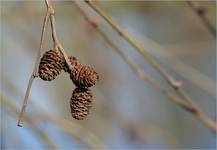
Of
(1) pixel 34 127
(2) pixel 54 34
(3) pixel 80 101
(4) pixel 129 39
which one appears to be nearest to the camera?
(2) pixel 54 34

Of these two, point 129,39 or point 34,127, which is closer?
point 129,39

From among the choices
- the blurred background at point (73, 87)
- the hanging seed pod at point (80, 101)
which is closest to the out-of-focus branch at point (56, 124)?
the blurred background at point (73, 87)

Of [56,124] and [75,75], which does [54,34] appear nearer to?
[75,75]

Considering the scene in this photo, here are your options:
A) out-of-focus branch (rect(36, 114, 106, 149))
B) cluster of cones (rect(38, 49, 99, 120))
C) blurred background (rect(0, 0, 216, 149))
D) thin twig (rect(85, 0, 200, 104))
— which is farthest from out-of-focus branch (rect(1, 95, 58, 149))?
cluster of cones (rect(38, 49, 99, 120))

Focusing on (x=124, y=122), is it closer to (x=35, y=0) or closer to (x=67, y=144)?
(x=67, y=144)

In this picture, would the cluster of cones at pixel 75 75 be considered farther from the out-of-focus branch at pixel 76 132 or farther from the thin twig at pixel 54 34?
the out-of-focus branch at pixel 76 132

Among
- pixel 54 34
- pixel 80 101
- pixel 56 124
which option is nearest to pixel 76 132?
pixel 56 124

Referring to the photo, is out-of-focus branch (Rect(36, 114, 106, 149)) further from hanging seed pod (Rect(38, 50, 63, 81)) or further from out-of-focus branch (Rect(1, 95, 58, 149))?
hanging seed pod (Rect(38, 50, 63, 81))

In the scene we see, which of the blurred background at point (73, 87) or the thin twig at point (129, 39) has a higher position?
the thin twig at point (129, 39)
